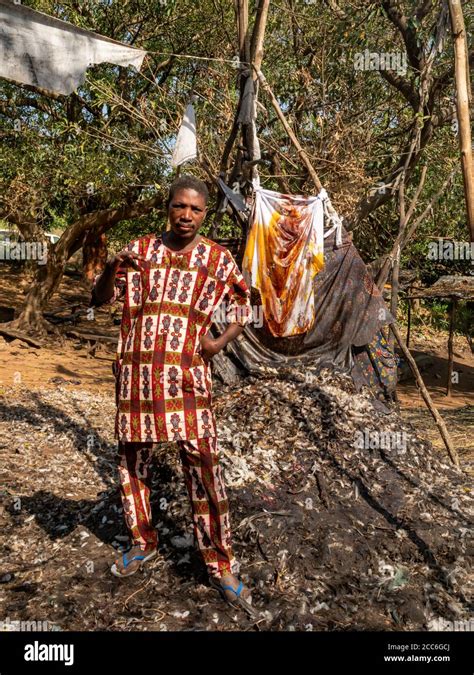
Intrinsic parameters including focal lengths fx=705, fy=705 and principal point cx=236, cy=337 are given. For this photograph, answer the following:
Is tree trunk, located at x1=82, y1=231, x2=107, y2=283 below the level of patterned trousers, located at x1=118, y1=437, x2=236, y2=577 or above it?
above

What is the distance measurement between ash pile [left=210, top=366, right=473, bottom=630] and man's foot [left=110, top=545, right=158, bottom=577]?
0.49 meters

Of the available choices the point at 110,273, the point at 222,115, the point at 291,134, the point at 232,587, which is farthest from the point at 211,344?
the point at 222,115

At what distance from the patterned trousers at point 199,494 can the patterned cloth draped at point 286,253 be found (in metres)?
3.50

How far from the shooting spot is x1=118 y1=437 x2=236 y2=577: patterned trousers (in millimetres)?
2984

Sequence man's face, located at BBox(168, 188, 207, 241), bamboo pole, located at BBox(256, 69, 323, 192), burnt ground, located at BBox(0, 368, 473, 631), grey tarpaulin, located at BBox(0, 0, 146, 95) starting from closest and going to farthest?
man's face, located at BBox(168, 188, 207, 241), burnt ground, located at BBox(0, 368, 473, 631), grey tarpaulin, located at BBox(0, 0, 146, 95), bamboo pole, located at BBox(256, 69, 323, 192)

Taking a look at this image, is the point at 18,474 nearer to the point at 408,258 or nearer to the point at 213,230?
the point at 213,230

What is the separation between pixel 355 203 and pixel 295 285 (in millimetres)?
1932

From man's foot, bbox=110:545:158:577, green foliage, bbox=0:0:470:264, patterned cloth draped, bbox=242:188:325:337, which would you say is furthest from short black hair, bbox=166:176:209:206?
green foliage, bbox=0:0:470:264

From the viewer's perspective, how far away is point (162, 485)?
13.4 ft

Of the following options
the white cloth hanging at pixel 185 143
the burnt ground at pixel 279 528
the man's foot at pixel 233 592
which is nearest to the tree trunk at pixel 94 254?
the white cloth hanging at pixel 185 143

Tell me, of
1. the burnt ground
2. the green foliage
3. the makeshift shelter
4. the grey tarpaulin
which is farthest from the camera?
the green foliage

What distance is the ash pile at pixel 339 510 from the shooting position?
3.23 metres

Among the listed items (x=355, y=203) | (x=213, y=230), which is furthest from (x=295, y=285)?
(x=355, y=203)

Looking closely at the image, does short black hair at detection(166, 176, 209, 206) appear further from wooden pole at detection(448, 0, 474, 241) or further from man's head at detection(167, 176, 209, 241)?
wooden pole at detection(448, 0, 474, 241)
